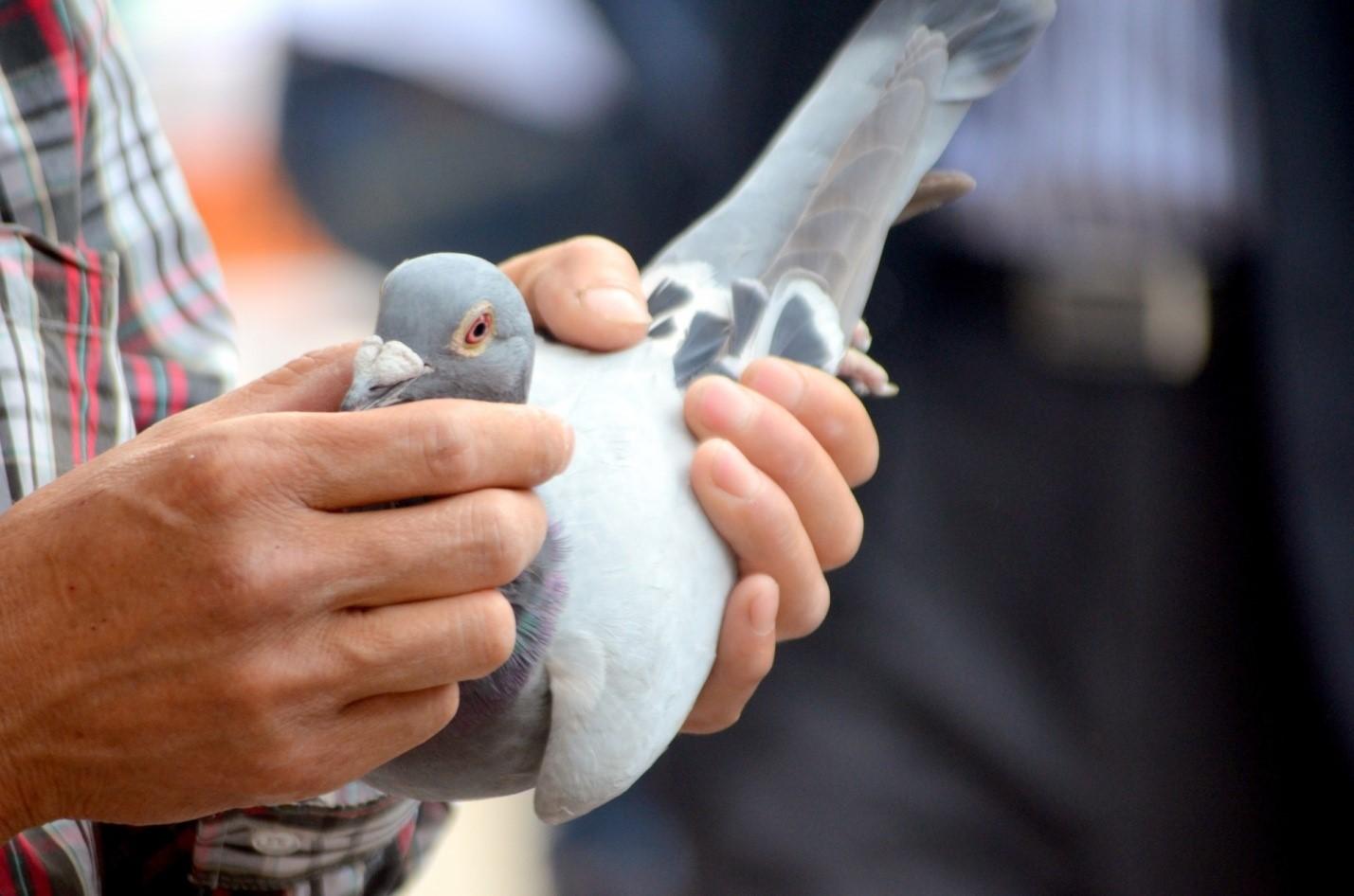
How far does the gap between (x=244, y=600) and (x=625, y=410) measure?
354mm

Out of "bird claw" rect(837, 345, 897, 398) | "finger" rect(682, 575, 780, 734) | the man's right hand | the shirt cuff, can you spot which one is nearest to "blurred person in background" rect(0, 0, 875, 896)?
the man's right hand

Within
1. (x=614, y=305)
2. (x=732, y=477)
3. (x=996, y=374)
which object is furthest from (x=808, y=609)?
(x=996, y=374)

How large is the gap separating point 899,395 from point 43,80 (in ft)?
3.59

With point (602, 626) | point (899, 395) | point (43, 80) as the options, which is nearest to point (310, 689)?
point (602, 626)

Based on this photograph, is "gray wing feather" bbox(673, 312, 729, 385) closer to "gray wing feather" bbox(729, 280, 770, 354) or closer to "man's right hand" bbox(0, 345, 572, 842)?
"gray wing feather" bbox(729, 280, 770, 354)

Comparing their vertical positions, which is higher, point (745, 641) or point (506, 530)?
point (506, 530)

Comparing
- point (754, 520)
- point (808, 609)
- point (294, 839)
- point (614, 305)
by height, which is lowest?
point (294, 839)

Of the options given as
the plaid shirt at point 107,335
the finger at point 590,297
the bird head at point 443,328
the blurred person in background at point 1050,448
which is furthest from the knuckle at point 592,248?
the blurred person in background at point 1050,448

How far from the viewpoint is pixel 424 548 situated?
0.59 m

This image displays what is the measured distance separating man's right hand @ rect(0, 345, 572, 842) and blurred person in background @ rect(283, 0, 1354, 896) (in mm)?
1103

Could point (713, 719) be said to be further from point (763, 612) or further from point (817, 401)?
point (817, 401)

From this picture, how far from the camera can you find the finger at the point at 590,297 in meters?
0.89

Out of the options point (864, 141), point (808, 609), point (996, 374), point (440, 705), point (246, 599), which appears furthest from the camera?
point (996, 374)

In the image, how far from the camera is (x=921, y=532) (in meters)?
1.69
